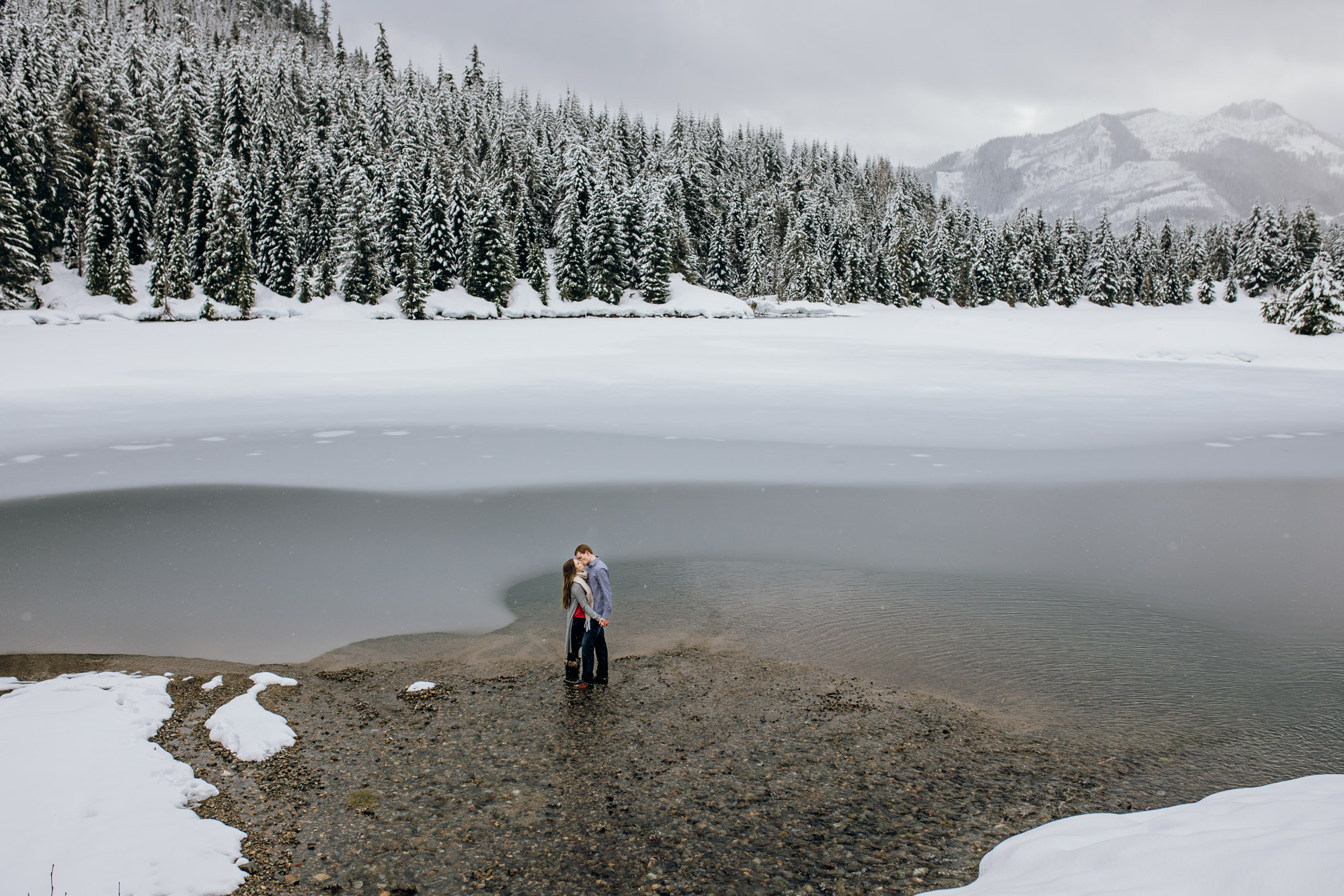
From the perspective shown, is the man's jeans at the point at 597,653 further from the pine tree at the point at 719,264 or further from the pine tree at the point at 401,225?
the pine tree at the point at 719,264

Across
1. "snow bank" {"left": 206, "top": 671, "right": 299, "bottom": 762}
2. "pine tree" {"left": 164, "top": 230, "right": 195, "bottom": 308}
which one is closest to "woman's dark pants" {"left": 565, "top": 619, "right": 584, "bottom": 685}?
"snow bank" {"left": 206, "top": 671, "right": 299, "bottom": 762}

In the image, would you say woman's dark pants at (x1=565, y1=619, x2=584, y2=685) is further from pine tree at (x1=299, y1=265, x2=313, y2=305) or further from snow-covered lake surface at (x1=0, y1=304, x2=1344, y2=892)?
pine tree at (x1=299, y1=265, x2=313, y2=305)

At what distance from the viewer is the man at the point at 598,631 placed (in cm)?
654

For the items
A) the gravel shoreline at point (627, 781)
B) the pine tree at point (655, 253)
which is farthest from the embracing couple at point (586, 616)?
the pine tree at point (655, 253)

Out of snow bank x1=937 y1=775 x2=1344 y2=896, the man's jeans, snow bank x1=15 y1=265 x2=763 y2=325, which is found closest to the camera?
snow bank x1=937 y1=775 x2=1344 y2=896

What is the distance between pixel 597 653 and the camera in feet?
21.7

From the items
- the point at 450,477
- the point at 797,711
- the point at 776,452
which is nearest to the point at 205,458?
the point at 450,477

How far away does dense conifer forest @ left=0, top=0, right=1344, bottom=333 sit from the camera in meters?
49.8

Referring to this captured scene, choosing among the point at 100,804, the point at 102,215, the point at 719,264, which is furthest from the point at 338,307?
the point at 100,804

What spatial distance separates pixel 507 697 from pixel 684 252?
6593cm

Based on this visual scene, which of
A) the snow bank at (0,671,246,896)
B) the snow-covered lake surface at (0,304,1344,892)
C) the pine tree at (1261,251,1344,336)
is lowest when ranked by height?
the snow bank at (0,671,246,896)

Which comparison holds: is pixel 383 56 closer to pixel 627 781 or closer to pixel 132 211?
pixel 132 211

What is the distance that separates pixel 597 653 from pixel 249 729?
102 inches

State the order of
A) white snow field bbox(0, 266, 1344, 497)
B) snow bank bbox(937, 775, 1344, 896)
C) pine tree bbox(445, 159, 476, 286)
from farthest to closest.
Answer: pine tree bbox(445, 159, 476, 286) → white snow field bbox(0, 266, 1344, 497) → snow bank bbox(937, 775, 1344, 896)
